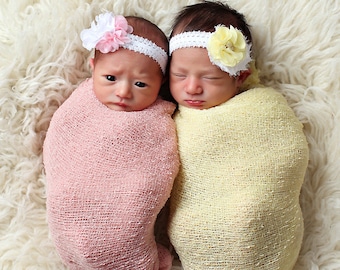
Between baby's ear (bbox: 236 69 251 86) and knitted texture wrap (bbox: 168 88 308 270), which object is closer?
knitted texture wrap (bbox: 168 88 308 270)

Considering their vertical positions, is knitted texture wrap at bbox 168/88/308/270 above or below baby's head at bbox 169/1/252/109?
below

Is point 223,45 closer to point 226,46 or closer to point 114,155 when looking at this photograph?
point 226,46

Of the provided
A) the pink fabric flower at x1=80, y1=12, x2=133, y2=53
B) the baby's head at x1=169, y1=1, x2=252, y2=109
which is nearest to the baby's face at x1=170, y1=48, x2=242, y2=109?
the baby's head at x1=169, y1=1, x2=252, y2=109

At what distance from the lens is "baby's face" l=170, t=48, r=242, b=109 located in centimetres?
119

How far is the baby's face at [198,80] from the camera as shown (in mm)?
1187

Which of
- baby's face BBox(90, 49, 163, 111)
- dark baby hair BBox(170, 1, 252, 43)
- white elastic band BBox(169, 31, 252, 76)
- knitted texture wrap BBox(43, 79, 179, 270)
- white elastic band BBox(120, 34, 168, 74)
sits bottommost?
knitted texture wrap BBox(43, 79, 179, 270)

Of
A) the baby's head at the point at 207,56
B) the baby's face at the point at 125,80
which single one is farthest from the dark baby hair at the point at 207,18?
the baby's face at the point at 125,80

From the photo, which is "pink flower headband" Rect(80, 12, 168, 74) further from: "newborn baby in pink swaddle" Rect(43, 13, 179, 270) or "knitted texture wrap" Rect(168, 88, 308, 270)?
"knitted texture wrap" Rect(168, 88, 308, 270)

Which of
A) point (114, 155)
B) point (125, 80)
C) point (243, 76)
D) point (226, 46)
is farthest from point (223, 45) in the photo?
point (114, 155)

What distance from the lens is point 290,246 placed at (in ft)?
3.65

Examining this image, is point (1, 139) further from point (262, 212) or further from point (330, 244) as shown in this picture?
point (330, 244)

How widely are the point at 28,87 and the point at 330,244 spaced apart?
0.76 m

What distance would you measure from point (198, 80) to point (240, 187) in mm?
255

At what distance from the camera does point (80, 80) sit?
4.34 feet
